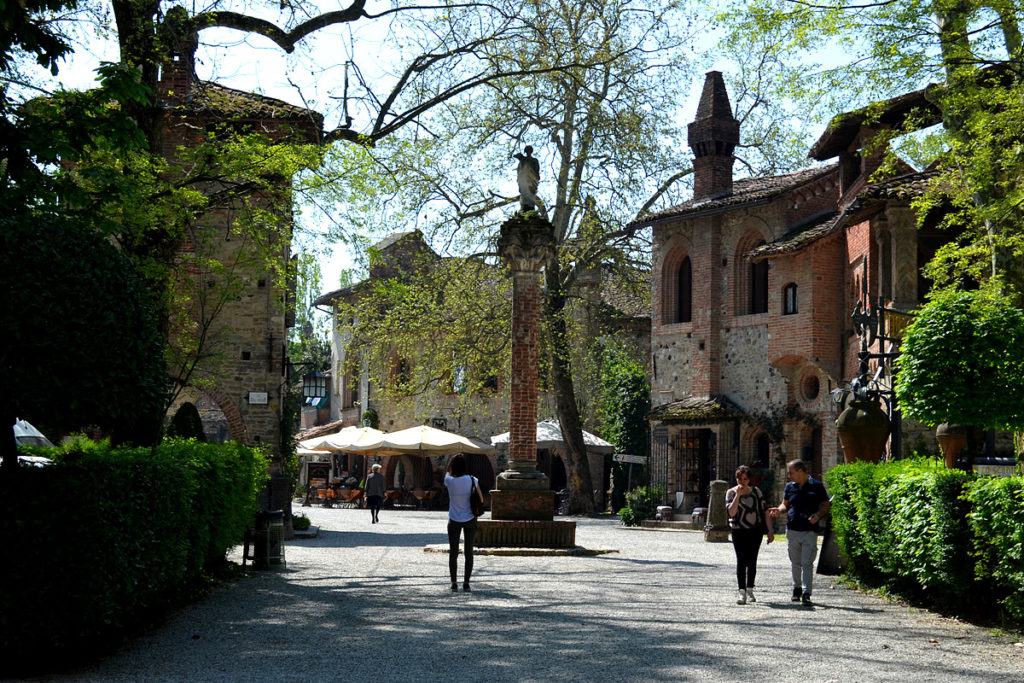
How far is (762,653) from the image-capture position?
28.4 feet

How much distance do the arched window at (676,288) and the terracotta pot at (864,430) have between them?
704 inches

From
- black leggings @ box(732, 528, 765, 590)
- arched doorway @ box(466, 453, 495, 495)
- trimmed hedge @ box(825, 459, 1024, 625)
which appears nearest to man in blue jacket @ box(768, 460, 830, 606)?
black leggings @ box(732, 528, 765, 590)

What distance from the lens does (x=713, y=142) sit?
114 ft

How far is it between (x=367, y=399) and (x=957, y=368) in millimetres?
36656

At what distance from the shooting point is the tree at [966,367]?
14.0 metres

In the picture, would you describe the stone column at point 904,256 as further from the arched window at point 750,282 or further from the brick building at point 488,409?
the brick building at point 488,409

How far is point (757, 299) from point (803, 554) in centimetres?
2177

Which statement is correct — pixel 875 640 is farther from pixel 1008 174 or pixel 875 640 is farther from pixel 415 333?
pixel 415 333

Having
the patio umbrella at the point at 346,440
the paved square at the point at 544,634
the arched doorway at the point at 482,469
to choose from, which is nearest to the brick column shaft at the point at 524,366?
the paved square at the point at 544,634

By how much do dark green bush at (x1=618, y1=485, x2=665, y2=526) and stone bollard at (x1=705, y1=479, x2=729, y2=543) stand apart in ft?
18.9

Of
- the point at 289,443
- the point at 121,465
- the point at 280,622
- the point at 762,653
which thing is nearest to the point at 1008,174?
the point at 762,653

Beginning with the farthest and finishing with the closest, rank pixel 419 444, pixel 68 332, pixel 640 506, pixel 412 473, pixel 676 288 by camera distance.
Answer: pixel 412 473
pixel 676 288
pixel 419 444
pixel 640 506
pixel 68 332

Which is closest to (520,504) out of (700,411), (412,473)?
(700,411)

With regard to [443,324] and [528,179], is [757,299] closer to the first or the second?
[443,324]
